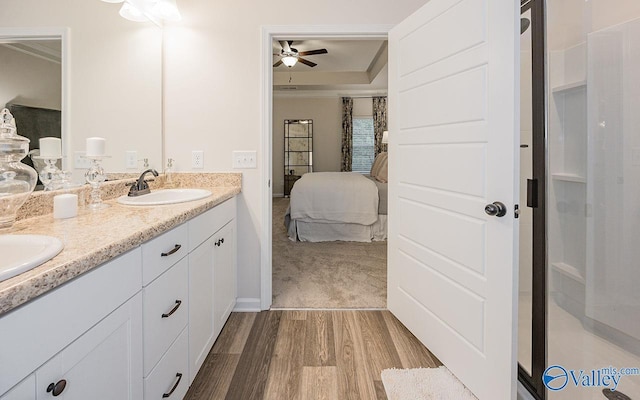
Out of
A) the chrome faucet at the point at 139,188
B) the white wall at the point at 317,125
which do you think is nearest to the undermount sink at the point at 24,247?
the chrome faucet at the point at 139,188

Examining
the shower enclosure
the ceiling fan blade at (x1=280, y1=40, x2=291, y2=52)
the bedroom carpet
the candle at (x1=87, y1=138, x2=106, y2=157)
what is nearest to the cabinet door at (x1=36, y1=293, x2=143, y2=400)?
the candle at (x1=87, y1=138, x2=106, y2=157)

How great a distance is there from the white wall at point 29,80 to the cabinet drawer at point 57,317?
794mm

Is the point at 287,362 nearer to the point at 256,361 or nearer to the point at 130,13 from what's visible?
the point at 256,361

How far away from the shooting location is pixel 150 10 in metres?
2.08

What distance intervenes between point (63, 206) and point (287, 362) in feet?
4.26

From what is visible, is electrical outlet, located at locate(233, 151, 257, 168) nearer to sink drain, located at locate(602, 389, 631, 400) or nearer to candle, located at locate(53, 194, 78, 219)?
candle, located at locate(53, 194, 78, 219)

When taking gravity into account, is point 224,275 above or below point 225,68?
below

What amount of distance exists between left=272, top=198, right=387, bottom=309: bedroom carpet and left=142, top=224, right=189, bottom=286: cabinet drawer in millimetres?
1269

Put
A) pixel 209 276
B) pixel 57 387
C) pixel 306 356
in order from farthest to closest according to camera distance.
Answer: pixel 306 356 → pixel 209 276 → pixel 57 387

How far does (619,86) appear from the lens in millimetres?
1165

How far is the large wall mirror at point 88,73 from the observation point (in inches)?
48.1

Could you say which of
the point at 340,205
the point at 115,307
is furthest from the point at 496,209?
the point at 340,205

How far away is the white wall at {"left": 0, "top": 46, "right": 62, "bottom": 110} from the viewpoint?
1.14 m

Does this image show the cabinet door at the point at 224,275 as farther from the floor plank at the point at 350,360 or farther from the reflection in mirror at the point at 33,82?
the reflection in mirror at the point at 33,82
